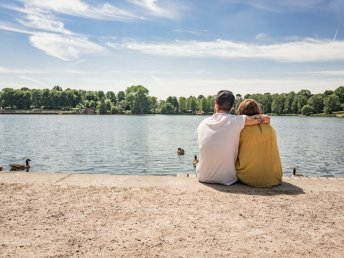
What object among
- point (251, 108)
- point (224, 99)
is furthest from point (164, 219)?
point (251, 108)

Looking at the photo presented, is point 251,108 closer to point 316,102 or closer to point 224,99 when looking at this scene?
point 224,99

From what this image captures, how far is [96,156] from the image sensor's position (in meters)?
32.8

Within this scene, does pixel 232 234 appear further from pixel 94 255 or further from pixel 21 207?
pixel 21 207

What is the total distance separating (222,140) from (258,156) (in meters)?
0.80

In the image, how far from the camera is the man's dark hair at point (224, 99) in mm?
7482

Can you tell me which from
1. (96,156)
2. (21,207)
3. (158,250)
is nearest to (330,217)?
(158,250)

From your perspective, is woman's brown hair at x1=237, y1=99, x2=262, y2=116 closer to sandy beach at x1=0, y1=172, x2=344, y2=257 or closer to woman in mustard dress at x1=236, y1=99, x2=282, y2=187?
woman in mustard dress at x1=236, y1=99, x2=282, y2=187

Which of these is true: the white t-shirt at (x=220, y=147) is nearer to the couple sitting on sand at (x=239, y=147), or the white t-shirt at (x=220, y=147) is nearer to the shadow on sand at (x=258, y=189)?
the couple sitting on sand at (x=239, y=147)

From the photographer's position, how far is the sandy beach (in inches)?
173

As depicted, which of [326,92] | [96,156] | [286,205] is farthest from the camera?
[326,92]

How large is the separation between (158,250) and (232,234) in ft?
3.67

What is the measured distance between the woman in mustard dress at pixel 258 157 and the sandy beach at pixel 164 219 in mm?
269

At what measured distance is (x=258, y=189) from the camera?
7199mm

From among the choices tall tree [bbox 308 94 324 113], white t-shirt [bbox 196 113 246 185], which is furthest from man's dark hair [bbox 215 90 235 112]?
tall tree [bbox 308 94 324 113]
